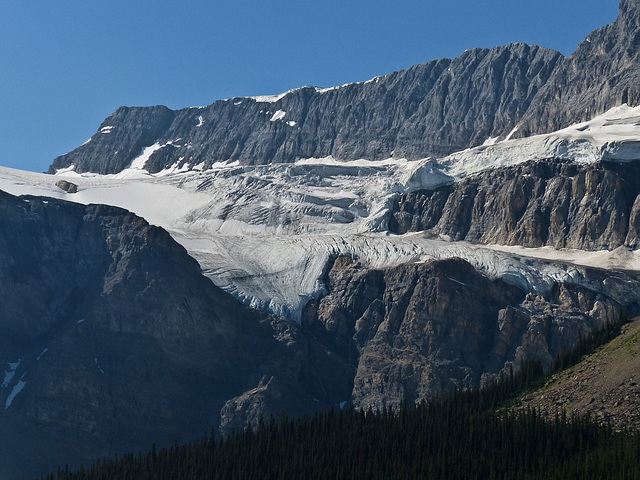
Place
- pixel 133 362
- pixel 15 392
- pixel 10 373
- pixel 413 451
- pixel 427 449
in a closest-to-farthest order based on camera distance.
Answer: pixel 427 449
pixel 413 451
pixel 15 392
pixel 10 373
pixel 133 362

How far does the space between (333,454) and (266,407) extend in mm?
53443

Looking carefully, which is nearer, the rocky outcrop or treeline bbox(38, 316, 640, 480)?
treeline bbox(38, 316, 640, 480)

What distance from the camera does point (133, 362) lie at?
595 feet

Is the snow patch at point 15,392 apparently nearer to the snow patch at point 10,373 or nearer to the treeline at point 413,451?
the snow patch at point 10,373

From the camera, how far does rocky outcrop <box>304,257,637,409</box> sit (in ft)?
573

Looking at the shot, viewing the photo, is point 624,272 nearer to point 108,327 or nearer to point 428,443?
point 108,327

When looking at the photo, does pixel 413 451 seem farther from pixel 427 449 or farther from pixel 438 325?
pixel 438 325

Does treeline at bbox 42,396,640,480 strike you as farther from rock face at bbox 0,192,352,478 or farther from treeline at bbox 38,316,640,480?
rock face at bbox 0,192,352,478

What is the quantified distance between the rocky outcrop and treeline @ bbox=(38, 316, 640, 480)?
1541 inches

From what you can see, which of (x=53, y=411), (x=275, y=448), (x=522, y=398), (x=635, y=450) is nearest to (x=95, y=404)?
(x=53, y=411)

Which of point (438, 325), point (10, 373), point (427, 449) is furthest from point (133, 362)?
point (427, 449)

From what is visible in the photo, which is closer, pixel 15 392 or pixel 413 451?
pixel 413 451

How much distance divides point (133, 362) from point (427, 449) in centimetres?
7420

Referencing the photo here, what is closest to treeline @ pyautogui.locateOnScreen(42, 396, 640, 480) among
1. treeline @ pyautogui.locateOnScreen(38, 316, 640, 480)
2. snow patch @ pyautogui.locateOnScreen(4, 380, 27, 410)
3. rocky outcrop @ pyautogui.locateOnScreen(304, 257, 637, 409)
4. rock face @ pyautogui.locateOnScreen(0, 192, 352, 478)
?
treeline @ pyautogui.locateOnScreen(38, 316, 640, 480)
